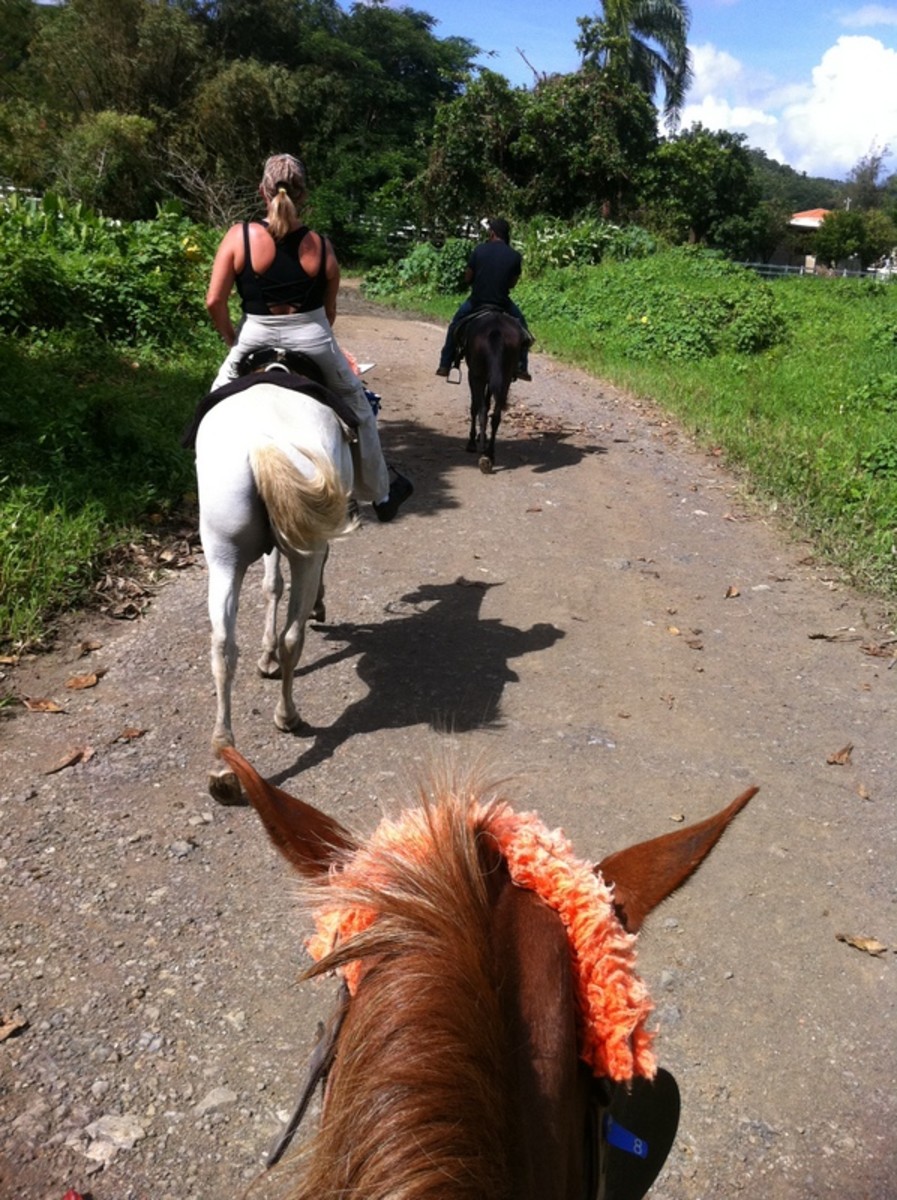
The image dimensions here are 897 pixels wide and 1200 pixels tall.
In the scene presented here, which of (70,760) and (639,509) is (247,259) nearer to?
(70,760)

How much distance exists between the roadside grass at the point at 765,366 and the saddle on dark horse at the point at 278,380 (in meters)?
4.16

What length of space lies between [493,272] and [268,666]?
6303 millimetres

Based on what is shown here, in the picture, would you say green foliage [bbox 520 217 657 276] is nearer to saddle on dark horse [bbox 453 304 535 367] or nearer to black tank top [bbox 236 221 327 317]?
saddle on dark horse [bbox 453 304 535 367]

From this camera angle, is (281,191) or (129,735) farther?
(129,735)

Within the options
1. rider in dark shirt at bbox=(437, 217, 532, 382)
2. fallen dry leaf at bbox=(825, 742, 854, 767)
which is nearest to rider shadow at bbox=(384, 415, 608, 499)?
rider in dark shirt at bbox=(437, 217, 532, 382)

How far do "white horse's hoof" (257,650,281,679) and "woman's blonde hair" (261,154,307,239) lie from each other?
2066 mm

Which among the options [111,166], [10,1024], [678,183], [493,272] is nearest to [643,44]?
[678,183]

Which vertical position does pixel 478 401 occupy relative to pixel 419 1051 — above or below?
below

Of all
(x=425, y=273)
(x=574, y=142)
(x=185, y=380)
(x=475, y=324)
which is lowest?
(x=185, y=380)

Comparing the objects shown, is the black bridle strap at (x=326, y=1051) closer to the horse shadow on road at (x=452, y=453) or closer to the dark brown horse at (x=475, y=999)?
the dark brown horse at (x=475, y=999)

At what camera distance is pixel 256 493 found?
3998 millimetres

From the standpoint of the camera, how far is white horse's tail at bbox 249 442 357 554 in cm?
388

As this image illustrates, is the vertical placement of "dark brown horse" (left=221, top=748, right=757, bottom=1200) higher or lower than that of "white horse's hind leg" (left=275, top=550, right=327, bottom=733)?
higher

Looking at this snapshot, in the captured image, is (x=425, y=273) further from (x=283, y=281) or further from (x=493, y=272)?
(x=283, y=281)
